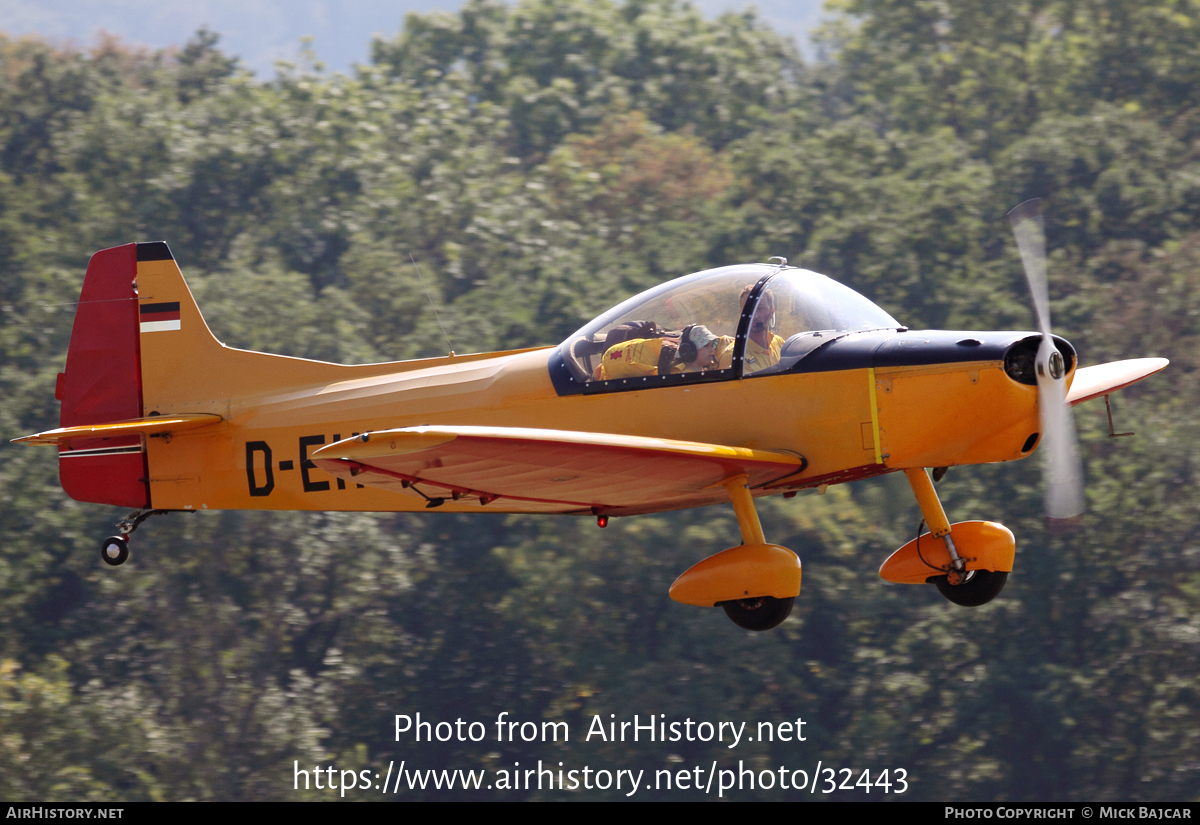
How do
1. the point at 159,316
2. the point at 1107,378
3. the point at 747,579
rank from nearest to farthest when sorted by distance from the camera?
the point at 747,579
the point at 1107,378
the point at 159,316

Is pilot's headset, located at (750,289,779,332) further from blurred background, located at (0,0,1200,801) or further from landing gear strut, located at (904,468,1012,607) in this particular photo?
blurred background, located at (0,0,1200,801)

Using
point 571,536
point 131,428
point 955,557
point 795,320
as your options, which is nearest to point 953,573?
point 955,557

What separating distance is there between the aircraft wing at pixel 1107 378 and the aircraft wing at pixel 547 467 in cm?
220

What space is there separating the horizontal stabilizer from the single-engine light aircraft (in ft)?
0.06

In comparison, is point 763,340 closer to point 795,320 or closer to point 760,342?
point 760,342

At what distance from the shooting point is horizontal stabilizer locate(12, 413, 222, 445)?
8984mm

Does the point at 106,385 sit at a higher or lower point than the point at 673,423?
higher

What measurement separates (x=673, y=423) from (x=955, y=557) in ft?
6.25

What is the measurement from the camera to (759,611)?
27.2 ft

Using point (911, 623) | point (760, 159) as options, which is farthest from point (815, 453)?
point (760, 159)

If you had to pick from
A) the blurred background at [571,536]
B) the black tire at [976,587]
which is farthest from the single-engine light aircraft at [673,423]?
the blurred background at [571,536]

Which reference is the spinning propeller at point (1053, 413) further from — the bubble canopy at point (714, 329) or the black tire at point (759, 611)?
the black tire at point (759, 611)

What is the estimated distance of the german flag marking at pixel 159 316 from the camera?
10344mm

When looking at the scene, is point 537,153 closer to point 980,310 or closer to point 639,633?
point 980,310
